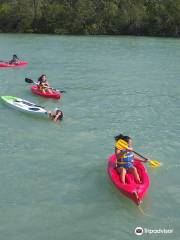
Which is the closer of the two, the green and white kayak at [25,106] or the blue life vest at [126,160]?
the blue life vest at [126,160]

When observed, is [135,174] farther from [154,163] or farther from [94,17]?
[94,17]

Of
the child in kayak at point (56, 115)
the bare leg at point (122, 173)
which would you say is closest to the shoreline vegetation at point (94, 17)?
the child in kayak at point (56, 115)

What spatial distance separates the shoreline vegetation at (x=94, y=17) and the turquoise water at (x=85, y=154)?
3079 cm

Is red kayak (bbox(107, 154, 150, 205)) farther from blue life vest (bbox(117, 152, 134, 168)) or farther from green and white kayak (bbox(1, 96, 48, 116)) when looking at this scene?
green and white kayak (bbox(1, 96, 48, 116))

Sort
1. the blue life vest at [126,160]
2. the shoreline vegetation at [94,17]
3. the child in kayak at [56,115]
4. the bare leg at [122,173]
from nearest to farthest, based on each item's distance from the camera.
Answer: the bare leg at [122,173] < the blue life vest at [126,160] < the child in kayak at [56,115] < the shoreline vegetation at [94,17]

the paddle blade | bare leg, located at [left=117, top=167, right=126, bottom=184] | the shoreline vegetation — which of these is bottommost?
the paddle blade

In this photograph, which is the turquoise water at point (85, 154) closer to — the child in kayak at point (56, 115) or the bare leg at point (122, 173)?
the child in kayak at point (56, 115)

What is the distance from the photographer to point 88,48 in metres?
39.9

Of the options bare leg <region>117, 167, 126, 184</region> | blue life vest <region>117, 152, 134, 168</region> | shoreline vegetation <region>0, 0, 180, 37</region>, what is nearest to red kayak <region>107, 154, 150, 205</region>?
bare leg <region>117, 167, 126, 184</region>

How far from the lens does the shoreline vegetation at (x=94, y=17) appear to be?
56500 millimetres

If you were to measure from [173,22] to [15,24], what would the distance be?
21110 millimetres

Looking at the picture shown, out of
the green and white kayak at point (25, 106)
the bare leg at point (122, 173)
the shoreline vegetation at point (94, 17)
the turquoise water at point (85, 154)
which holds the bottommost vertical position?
the turquoise water at point (85, 154)

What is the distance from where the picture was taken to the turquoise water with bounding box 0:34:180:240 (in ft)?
31.6

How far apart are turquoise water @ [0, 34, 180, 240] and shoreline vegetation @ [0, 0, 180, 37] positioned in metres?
30.8
